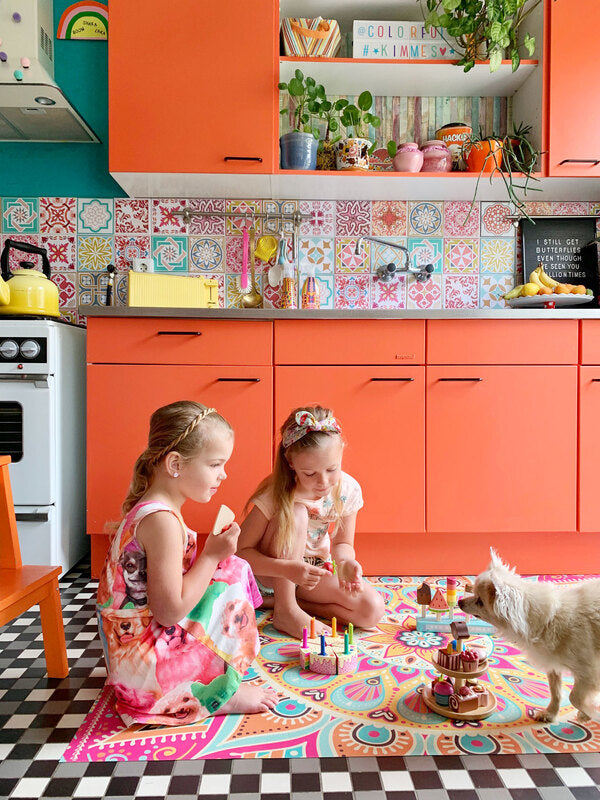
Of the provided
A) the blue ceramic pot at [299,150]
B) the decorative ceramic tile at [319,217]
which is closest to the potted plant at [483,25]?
the blue ceramic pot at [299,150]

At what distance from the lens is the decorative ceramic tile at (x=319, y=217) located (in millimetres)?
2836

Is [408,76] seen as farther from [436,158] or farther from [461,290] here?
[461,290]

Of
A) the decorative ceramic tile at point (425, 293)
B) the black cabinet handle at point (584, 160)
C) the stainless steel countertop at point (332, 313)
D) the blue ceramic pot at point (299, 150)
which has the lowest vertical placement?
the stainless steel countertop at point (332, 313)

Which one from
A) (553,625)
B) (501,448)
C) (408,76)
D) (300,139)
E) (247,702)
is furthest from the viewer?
(408,76)

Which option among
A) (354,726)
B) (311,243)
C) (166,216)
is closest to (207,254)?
(166,216)

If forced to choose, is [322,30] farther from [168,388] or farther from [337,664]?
[337,664]

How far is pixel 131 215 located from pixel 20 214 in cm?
50

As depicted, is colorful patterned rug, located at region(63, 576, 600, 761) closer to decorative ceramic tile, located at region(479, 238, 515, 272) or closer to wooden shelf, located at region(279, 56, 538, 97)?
decorative ceramic tile, located at region(479, 238, 515, 272)

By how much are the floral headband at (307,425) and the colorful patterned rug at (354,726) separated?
1.90 feet

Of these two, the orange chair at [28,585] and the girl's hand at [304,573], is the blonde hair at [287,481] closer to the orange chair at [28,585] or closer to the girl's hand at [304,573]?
the girl's hand at [304,573]

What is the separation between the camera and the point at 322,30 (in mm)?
2553

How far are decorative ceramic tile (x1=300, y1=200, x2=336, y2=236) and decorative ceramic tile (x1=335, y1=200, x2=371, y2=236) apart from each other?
0.03 m

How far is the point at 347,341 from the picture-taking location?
88.2 inches

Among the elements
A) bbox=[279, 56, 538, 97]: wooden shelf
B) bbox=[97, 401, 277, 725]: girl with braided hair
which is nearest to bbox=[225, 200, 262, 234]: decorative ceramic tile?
bbox=[279, 56, 538, 97]: wooden shelf
